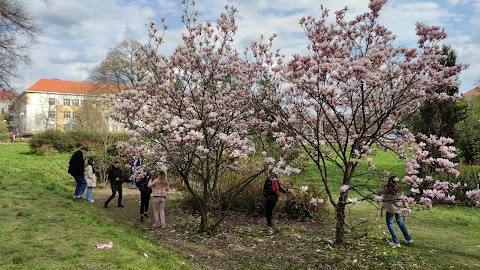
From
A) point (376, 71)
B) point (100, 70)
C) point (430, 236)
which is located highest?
point (100, 70)

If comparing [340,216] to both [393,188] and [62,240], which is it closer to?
[393,188]

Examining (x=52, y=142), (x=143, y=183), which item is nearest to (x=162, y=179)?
(x=143, y=183)

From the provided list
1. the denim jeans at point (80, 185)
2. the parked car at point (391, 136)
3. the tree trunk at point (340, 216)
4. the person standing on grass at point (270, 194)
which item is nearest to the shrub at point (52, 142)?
the denim jeans at point (80, 185)

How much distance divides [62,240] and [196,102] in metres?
3.91

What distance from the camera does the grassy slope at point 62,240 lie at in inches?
218

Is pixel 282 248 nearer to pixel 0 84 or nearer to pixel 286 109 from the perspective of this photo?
pixel 286 109

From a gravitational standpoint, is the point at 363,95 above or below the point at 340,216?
above

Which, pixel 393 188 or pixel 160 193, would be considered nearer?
pixel 393 188

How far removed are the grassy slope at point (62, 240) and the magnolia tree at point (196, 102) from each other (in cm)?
192

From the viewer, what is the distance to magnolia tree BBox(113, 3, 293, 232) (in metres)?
8.24

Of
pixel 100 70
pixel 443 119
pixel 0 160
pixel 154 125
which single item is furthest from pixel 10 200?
pixel 100 70

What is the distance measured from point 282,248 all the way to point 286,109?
9.83 ft

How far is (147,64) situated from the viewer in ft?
29.0

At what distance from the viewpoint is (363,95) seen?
6.97m
